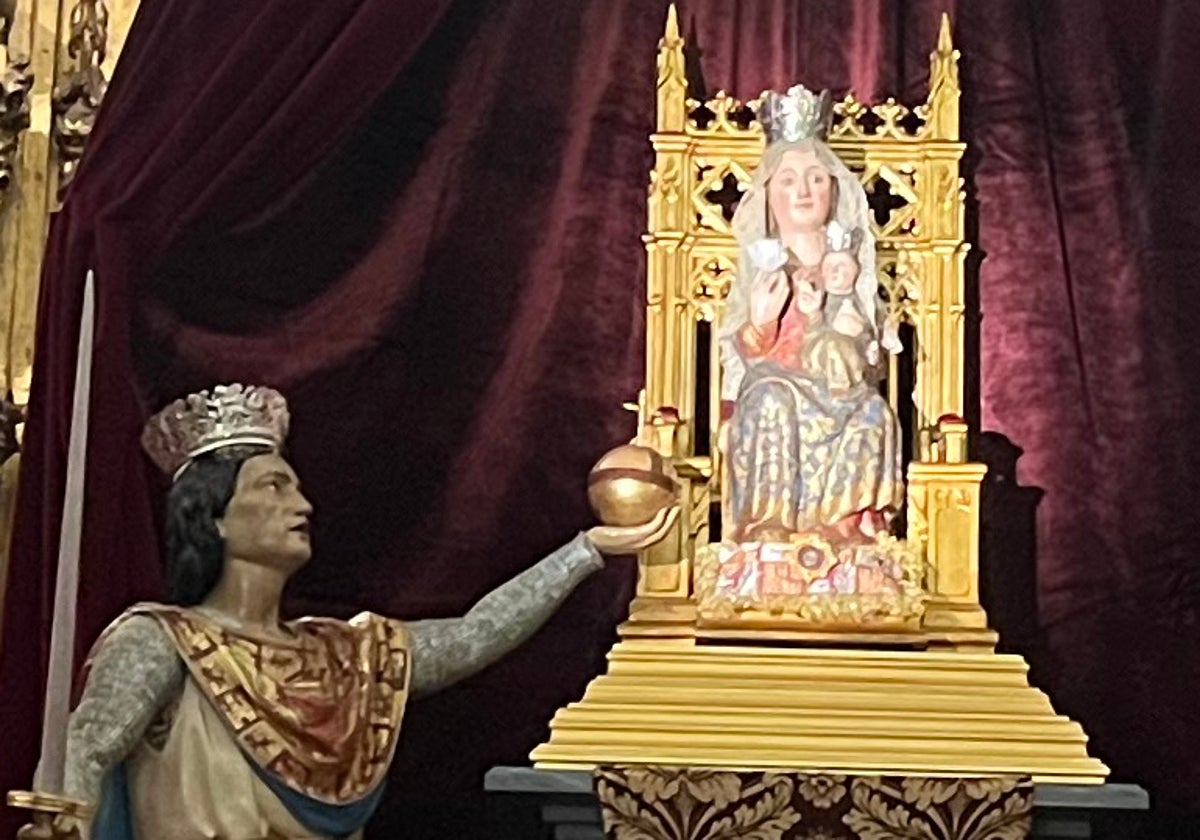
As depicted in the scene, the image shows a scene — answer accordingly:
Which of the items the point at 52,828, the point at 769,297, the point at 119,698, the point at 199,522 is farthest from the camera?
the point at 769,297

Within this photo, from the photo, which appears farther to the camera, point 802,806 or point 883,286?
point 883,286

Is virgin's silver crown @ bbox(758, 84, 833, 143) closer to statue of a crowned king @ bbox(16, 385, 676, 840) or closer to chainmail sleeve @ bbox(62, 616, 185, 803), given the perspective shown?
statue of a crowned king @ bbox(16, 385, 676, 840)

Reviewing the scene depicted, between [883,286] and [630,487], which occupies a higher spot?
[883,286]

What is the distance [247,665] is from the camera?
9.24 ft

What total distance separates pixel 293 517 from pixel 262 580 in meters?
0.08

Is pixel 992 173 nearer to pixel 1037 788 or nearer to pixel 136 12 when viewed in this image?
pixel 1037 788

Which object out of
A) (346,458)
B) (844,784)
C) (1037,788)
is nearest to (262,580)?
(346,458)

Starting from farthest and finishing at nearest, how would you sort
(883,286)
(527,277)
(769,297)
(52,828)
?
(527,277) → (883,286) → (769,297) → (52,828)

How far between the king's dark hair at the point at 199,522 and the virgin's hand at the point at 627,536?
1.38 ft

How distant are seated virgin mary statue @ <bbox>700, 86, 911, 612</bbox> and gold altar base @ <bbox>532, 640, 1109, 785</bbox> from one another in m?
0.10

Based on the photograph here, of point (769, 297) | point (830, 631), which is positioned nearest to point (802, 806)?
point (830, 631)

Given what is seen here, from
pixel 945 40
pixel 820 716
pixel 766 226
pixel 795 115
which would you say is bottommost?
pixel 820 716

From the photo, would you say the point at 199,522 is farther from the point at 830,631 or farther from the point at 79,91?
the point at 79,91

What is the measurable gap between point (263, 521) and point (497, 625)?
30 centimetres
